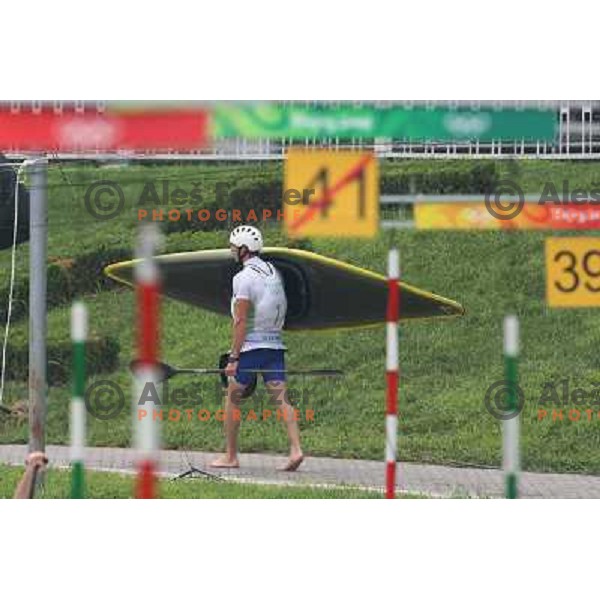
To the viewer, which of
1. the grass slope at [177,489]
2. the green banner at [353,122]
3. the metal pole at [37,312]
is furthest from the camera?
the metal pole at [37,312]

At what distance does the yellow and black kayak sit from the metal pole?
1.10 feet

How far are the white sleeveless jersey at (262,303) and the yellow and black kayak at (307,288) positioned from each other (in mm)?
35

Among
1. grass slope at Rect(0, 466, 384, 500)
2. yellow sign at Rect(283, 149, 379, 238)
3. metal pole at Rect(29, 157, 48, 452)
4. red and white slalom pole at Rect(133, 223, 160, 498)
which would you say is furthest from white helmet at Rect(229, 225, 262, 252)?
grass slope at Rect(0, 466, 384, 500)

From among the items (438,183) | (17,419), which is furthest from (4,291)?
(438,183)

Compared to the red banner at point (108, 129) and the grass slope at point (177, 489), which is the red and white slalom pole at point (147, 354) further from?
the red banner at point (108, 129)

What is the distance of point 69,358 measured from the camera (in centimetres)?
1523

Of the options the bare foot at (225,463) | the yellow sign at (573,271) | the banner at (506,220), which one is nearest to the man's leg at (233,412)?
the bare foot at (225,463)

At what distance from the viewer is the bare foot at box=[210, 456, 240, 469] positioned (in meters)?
15.3

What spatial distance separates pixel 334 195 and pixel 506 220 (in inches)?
30.2

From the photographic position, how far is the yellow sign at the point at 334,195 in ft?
49.4

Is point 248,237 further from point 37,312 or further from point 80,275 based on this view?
point 37,312

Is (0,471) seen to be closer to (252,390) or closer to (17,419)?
(17,419)

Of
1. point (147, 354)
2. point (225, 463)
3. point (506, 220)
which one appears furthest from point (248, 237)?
point (506, 220)

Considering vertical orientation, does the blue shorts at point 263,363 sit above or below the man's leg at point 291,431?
above
